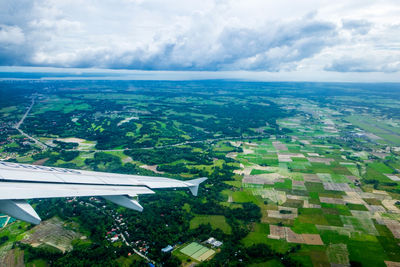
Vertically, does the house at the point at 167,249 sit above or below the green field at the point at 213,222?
above

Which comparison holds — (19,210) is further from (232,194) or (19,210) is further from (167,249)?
(232,194)

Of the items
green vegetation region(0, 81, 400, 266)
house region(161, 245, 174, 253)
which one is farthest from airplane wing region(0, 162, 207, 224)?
green vegetation region(0, 81, 400, 266)

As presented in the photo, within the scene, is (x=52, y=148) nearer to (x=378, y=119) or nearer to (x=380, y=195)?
(x=380, y=195)

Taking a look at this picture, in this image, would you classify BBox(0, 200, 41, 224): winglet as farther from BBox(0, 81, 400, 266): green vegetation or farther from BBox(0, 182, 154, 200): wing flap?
BBox(0, 81, 400, 266): green vegetation

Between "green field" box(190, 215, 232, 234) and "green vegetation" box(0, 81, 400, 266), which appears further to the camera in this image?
"green field" box(190, 215, 232, 234)

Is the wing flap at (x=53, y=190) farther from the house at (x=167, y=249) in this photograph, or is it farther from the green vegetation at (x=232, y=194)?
the house at (x=167, y=249)

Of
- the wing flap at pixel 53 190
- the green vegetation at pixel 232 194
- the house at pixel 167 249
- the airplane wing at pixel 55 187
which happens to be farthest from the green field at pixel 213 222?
the wing flap at pixel 53 190

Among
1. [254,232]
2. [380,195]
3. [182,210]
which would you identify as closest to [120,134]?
[182,210]
